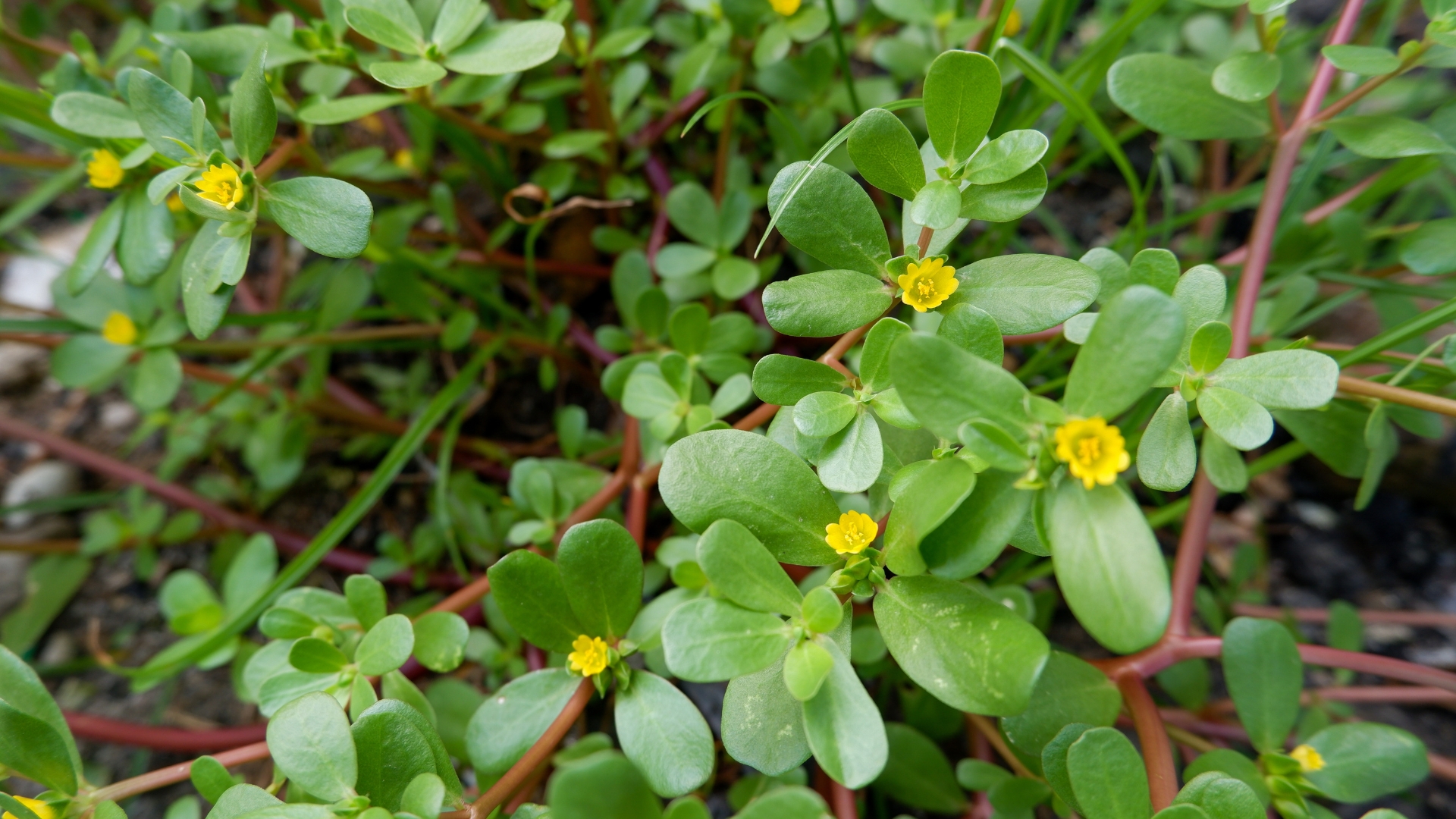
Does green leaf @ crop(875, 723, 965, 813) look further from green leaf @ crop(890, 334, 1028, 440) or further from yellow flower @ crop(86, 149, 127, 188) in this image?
yellow flower @ crop(86, 149, 127, 188)

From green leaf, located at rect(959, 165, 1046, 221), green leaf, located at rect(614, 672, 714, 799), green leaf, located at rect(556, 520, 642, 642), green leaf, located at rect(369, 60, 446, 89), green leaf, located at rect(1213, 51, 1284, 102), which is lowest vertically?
green leaf, located at rect(614, 672, 714, 799)

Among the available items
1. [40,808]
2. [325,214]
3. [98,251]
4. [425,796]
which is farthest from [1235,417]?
[98,251]

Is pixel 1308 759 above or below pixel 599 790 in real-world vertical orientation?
below

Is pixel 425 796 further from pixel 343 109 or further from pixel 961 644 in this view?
pixel 343 109

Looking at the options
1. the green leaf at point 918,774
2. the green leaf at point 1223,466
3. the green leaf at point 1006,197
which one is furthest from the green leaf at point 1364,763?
the green leaf at point 1006,197

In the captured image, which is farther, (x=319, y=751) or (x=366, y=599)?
(x=366, y=599)

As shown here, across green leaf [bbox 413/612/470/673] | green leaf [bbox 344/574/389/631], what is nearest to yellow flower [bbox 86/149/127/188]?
green leaf [bbox 344/574/389/631]

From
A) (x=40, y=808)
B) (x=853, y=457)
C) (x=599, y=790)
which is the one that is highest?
(x=853, y=457)

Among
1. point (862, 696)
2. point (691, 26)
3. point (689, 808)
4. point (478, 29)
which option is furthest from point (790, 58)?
point (689, 808)
